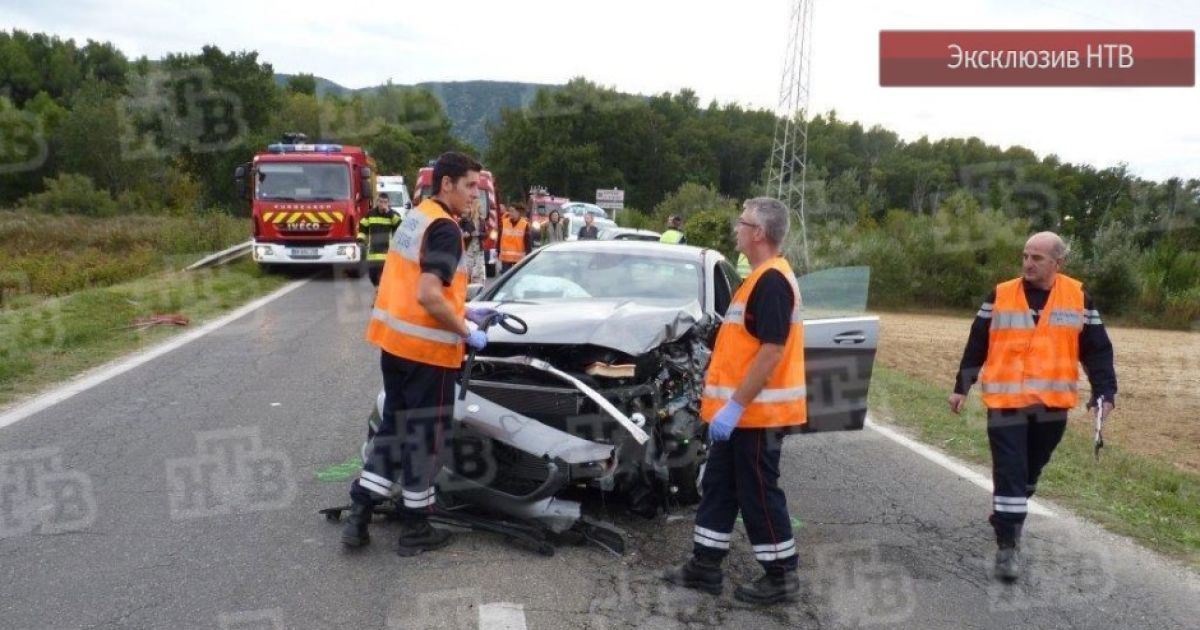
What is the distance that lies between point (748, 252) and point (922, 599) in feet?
5.70

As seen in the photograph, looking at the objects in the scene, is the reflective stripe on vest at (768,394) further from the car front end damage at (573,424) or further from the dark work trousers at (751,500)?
the car front end damage at (573,424)

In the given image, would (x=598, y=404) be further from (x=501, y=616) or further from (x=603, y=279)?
(x=603, y=279)

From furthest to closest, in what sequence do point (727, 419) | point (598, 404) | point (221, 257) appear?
1. point (221, 257)
2. point (598, 404)
3. point (727, 419)

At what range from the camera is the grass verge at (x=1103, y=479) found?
570cm

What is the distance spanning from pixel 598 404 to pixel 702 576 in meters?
0.94

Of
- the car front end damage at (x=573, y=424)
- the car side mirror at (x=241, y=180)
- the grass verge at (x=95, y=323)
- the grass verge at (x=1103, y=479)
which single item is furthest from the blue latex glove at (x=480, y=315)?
the car side mirror at (x=241, y=180)

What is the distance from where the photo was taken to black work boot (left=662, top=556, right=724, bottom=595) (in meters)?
4.39

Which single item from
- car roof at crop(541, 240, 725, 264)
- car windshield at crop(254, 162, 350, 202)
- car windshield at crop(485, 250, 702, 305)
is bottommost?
car windshield at crop(485, 250, 702, 305)

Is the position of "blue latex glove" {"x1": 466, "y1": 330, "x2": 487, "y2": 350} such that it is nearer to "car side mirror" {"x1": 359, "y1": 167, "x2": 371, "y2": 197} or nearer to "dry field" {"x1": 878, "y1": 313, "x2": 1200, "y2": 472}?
"dry field" {"x1": 878, "y1": 313, "x2": 1200, "y2": 472}

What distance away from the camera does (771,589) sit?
14.1 feet

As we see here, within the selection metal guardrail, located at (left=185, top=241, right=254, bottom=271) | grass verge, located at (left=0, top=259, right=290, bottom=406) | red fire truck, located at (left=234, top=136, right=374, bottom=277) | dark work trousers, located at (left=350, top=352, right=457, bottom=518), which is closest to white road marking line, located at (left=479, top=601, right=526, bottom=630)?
dark work trousers, located at (left=350, top=352, right=457, bottom=518)

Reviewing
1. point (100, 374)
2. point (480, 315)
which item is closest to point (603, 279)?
point (480, 315)

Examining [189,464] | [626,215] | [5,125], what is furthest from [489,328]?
[5,125]

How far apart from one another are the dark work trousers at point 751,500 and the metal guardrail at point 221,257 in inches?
657
